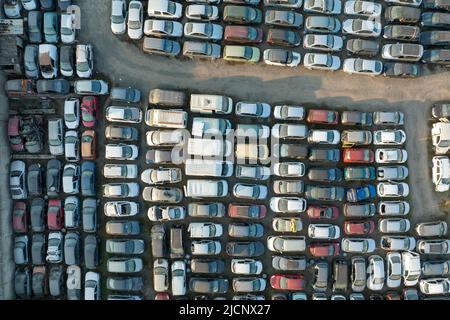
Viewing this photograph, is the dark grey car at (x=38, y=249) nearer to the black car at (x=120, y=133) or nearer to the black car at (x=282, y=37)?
the black car at (x=120, y=133)

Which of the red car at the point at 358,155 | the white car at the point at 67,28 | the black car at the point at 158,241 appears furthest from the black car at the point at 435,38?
the white car at the point at 67,28

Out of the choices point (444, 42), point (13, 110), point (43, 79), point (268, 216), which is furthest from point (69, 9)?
point (444, 42)

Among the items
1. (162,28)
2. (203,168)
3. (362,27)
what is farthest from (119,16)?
(362,27)

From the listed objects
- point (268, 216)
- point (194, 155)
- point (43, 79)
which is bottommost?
point (268, 216)

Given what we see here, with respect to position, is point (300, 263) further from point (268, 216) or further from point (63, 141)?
point (63, 141)

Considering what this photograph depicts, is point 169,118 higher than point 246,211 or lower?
higher

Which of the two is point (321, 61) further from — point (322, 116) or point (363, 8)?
point (363, 8)

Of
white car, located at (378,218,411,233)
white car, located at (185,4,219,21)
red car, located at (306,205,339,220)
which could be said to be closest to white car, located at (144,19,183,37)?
white car, located at (185,4,219,21)
